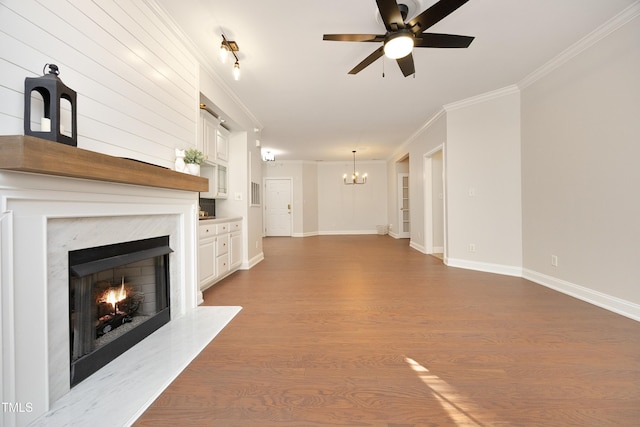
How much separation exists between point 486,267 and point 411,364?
10.3ft

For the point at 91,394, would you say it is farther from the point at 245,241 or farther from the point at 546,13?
the point at 546,13

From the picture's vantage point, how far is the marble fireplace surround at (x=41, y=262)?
3.63 feet

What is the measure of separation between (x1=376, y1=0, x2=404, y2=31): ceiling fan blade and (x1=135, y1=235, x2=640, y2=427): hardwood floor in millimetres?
2429

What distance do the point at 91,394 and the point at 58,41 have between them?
1.95 m

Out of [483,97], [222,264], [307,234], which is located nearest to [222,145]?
[222,264]

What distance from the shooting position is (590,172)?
269cm

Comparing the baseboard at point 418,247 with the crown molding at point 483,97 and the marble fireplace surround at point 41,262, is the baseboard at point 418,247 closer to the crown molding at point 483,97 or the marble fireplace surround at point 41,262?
the crown molding at point 483,97

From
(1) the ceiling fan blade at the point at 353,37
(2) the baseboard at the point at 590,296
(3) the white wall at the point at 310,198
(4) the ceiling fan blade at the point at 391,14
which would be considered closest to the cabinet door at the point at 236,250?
(1) the ceiling fan blade at the point at 353,37

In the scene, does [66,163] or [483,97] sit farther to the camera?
[483,97]

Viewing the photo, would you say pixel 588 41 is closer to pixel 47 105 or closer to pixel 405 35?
pixel 405 35

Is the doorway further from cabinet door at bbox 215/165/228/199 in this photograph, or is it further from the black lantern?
the black lantern

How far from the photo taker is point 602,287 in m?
2.59

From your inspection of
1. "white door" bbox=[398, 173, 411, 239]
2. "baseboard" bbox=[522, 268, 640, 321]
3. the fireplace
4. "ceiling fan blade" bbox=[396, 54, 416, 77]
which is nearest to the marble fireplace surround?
the fireplace

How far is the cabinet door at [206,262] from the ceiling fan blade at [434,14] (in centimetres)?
294
